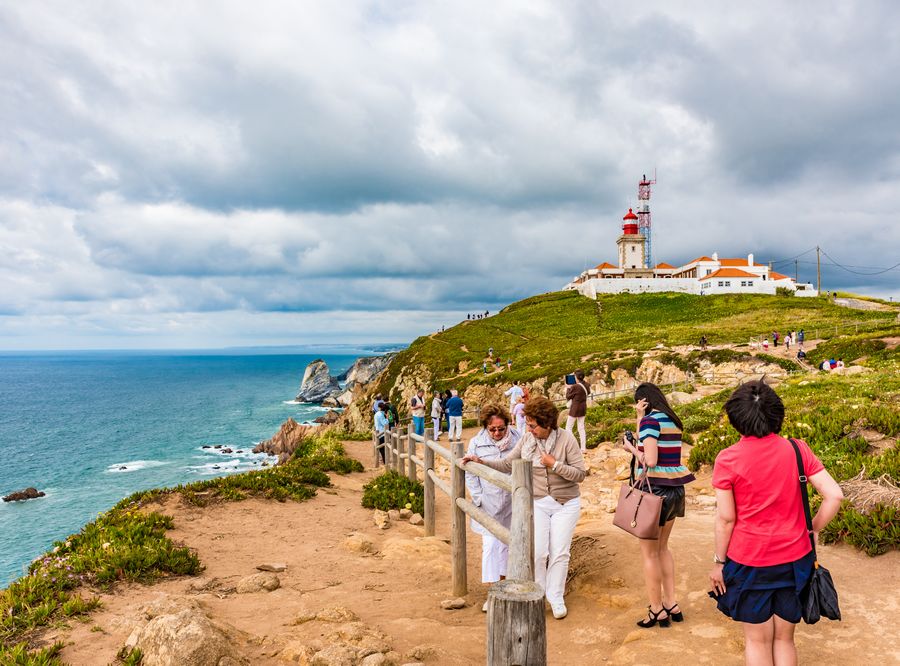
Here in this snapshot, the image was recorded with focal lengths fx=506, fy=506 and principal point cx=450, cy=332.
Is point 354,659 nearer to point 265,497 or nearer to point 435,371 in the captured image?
point 265,497

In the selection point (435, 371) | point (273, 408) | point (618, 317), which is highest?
point (618, 317)

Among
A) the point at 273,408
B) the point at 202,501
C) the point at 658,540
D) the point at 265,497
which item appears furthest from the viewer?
the point at 273,408

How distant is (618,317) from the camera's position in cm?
7138

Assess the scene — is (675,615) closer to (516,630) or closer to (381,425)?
(516,630)

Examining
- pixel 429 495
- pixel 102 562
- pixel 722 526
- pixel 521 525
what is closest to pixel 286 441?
pixel 429 495

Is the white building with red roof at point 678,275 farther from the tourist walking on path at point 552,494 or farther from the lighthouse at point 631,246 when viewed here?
the tourist walking on path at point 552,494

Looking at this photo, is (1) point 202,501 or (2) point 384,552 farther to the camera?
(1) point 202,501

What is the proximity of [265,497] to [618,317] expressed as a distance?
6602cm

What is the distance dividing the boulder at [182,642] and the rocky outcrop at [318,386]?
103304mm

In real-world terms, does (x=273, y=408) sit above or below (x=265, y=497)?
below

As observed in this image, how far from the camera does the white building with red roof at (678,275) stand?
81.4 meters

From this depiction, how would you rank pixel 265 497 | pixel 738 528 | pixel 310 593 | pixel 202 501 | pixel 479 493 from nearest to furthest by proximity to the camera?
pixel 738 528, pixel 479 493, pixel 310 593, pixel 202 501, pixel 265 497

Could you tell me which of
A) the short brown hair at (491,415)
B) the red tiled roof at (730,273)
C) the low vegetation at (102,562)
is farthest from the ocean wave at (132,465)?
the red tiled roof at (730,273)

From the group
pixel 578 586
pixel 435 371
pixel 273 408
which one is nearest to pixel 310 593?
→ pixel 578 586
